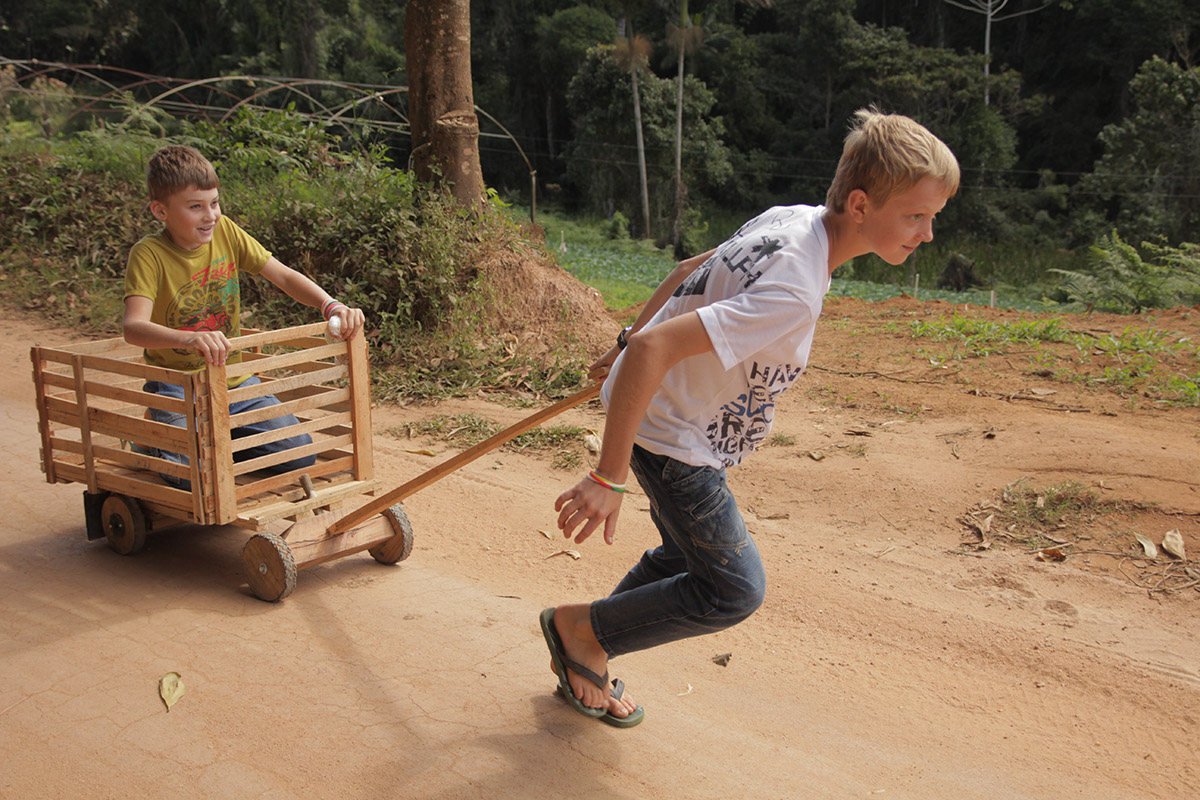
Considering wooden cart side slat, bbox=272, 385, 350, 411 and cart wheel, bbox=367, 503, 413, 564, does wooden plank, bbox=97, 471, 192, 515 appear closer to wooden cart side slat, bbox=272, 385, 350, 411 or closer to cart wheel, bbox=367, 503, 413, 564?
wooden cart side slat, bbox=272, 385, 350, 411

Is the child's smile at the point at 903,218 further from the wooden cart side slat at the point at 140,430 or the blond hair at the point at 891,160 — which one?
the wooden cart side slat at the point at 140,430

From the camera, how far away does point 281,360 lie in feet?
12.1

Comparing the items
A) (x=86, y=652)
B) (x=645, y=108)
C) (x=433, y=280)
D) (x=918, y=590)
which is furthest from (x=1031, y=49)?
(x=86, y=652)

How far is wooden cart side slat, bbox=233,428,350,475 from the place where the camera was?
11.8 feet

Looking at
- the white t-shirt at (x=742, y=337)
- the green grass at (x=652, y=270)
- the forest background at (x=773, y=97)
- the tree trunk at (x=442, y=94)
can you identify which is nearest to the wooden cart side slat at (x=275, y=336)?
the white t-shirt at (x=742, y=337)

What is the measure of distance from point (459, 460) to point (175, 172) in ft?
5.67

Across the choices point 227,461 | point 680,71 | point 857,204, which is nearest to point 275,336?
point 227,461

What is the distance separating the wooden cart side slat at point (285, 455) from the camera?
361cm

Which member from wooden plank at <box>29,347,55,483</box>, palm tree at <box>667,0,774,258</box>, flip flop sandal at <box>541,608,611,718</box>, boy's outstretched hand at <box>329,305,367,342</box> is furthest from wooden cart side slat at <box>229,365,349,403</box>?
palm tree at <box>667,0,774,258</box>

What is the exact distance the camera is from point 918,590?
13.4 feet

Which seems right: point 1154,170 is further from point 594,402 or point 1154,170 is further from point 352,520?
point 352,520

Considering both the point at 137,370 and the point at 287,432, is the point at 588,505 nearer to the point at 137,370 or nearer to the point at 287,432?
the point at 287,432

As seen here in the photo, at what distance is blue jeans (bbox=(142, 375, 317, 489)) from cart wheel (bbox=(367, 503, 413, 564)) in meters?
0.45

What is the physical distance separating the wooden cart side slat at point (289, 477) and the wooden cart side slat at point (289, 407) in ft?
0.83
